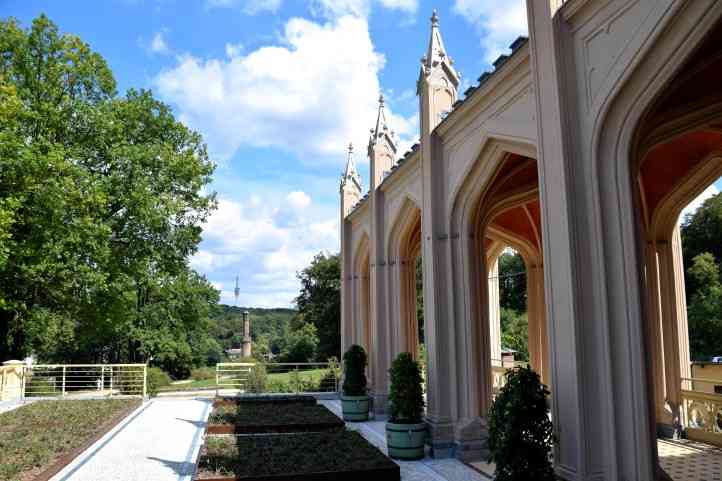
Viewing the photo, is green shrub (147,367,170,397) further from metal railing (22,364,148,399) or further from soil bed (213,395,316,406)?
soil bed (213,395,316,406)

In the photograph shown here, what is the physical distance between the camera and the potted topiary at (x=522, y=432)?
5.50 m

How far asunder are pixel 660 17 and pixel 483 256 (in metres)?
5.22

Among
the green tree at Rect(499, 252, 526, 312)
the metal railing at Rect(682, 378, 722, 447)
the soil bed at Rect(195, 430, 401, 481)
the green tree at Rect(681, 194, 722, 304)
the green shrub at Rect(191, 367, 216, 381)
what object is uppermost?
the green tree at Rect(681, 194, 722, 304)

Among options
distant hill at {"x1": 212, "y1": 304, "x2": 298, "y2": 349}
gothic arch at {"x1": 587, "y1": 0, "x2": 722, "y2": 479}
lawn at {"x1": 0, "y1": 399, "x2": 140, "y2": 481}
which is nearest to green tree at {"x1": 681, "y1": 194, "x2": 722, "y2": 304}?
gothic arch at {"x1": 587, "y1": 0, "x2": 722, "y2": 479}

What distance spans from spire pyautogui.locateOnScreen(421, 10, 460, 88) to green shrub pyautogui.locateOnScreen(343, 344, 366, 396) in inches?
263

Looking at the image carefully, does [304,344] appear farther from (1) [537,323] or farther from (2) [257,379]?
(1) [537,323]

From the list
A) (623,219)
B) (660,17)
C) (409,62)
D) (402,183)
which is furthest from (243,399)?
(660,17)

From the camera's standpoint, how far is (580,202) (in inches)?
227

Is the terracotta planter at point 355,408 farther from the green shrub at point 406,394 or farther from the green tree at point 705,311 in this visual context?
the green tree at point 705,311

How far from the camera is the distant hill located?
6950 centimetres

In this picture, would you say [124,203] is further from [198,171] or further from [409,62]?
[409,62]

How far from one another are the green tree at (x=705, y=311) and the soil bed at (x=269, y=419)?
18.7 meters

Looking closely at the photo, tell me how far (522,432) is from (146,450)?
681cm

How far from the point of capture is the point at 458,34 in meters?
10.4
